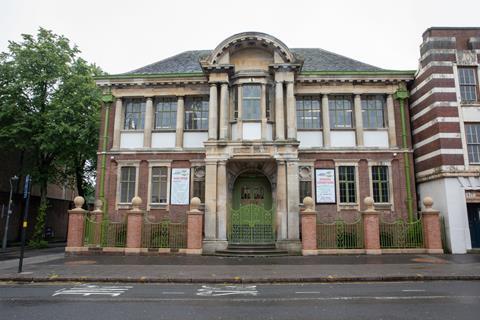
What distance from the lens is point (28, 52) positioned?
24438 millimetres

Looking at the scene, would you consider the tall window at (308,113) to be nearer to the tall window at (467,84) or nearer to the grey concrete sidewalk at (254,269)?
the tall window at (467,84)

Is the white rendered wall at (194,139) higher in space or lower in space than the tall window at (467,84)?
lower

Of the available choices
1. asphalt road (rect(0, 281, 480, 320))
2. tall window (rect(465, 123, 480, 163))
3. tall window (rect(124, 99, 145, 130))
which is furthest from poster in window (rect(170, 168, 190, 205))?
tall window (rect(465, 123, 480, 163))

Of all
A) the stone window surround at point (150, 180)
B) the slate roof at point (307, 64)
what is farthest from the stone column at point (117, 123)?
the stone window surround at point (150, 180)

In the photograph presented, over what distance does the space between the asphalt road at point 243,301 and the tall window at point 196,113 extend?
1294 cm

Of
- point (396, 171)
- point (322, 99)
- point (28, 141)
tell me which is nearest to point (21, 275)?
point (28, 141)

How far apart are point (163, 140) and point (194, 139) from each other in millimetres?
1963

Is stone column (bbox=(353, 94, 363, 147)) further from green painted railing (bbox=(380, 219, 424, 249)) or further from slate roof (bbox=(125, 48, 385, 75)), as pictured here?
green painted railing (bbox=(380, 219, 424, 249))

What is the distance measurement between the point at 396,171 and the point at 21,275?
1905 centimetres

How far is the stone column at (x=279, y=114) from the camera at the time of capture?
19.1m

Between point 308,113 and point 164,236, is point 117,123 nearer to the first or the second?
point 164,236

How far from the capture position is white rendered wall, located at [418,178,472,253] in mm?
17672

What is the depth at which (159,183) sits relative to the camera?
2144 centimetres

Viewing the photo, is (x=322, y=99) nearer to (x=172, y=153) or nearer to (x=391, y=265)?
(x=172, y=153)
